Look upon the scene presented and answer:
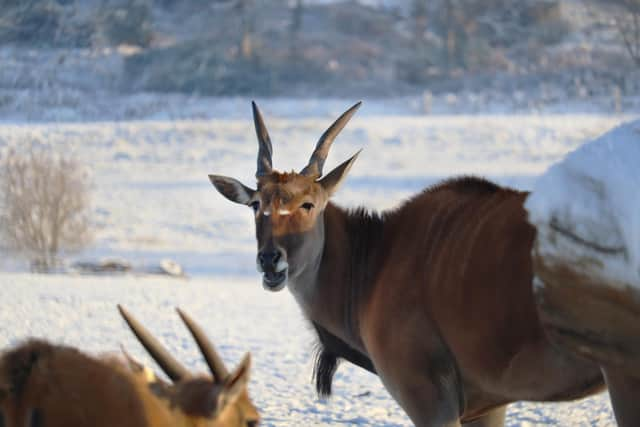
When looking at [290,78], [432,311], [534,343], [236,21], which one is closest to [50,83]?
[432,311]

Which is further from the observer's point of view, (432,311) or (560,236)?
(432,311)

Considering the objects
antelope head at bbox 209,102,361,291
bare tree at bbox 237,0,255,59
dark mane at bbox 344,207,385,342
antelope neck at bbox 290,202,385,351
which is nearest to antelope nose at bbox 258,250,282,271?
antelope head at bbox 209,102,361,291

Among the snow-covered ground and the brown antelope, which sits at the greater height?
the brown antelope

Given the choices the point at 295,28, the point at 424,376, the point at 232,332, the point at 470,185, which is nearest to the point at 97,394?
the point at 424,376

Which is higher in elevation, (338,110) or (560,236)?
(560,236)

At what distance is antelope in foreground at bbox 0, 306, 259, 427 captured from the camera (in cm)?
369

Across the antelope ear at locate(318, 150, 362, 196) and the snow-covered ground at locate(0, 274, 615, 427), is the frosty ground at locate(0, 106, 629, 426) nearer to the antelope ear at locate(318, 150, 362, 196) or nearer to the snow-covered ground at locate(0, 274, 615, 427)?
the snow-covered ground at locate(0, 274, 615, 427)

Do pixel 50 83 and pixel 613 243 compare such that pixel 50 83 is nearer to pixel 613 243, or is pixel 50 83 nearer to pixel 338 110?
pixel 613 243

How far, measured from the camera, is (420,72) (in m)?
37.6

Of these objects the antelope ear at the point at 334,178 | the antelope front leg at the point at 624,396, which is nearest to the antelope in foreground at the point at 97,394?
the antelope front leg at the point at 624,396

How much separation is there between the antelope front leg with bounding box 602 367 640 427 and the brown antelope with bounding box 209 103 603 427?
227 mm

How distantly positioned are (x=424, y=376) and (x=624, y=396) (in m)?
1.15

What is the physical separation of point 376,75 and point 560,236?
33.4 meters

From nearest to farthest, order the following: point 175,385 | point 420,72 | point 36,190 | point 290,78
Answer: point 175,385, point 36,190, point 290,78, point 420,72
